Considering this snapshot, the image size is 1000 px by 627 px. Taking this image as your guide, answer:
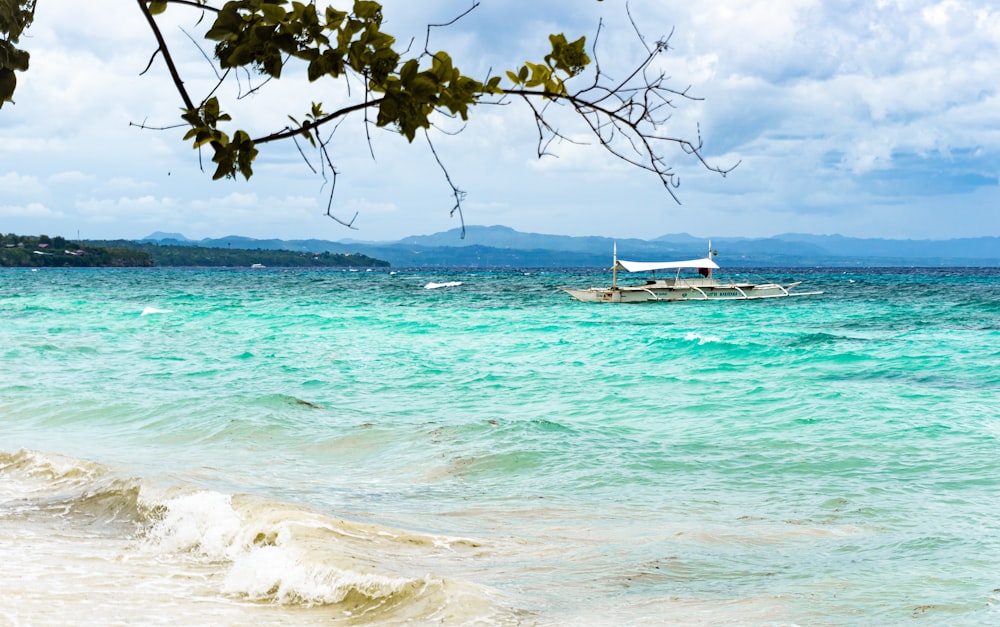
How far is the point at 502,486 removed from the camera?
1031 cm

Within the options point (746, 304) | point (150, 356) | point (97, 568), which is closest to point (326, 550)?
point (97, 568)

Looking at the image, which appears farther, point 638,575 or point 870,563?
point 870,563

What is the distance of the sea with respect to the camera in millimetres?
6043

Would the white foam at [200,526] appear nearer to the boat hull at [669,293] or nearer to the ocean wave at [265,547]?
the ocean wave at [265,547]

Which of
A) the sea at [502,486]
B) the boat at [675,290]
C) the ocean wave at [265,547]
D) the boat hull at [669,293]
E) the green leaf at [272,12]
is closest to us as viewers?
the green leaf at [272,12]

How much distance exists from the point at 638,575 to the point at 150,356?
20.2m

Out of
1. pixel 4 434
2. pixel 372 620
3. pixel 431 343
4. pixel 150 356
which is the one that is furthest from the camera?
pixel 431 343

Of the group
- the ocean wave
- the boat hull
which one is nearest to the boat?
the boat hull

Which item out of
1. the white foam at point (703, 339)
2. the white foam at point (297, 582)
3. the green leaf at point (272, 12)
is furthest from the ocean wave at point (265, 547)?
the white foam at point (703, 339)

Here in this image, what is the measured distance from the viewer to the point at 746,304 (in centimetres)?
5006

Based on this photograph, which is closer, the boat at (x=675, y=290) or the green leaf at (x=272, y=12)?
the green leaf at (x=272, y=12)

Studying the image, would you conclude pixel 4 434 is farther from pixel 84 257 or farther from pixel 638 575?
pixel 84 257

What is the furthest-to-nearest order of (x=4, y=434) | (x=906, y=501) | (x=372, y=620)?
(x=4, y=434) < (x=906, y=501) < (x=372, y=620)

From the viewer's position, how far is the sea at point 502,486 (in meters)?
6.04
